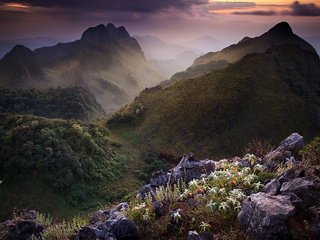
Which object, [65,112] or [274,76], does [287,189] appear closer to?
[274,76]

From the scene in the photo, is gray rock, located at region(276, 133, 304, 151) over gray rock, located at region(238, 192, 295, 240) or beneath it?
beneath

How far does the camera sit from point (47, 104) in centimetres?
11150

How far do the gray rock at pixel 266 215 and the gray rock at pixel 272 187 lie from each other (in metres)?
0.89

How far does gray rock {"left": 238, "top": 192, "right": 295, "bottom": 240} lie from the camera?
920 cm

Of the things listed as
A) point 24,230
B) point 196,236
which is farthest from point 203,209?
point 24,230

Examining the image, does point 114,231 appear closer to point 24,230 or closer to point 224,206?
point 224,206

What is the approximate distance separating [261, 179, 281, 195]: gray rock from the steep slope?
42.1m

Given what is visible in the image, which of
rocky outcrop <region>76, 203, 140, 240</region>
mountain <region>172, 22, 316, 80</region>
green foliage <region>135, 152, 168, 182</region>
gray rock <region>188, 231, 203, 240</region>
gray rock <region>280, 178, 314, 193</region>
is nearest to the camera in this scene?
gray rock <region>188, 231, 203, 240</region>

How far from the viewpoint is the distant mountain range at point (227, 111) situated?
185 feet

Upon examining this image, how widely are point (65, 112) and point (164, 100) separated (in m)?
48.6

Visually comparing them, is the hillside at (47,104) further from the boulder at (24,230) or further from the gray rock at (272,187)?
the gray rock at (272,187)

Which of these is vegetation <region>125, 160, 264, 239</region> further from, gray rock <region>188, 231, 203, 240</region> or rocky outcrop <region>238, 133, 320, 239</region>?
rocky outcrop <region>238, 133, 320, 239</region>

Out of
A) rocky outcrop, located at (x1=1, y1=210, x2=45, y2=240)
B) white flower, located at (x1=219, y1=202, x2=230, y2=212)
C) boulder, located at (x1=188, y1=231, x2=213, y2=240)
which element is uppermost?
white flower, located at (x1=219, y1=202, x2=230, y2=212)

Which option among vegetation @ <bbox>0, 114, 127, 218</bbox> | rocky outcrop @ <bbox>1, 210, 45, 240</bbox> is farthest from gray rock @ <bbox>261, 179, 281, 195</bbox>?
vegetation @ <bbox>0, 114, 127, 218</bbox>
